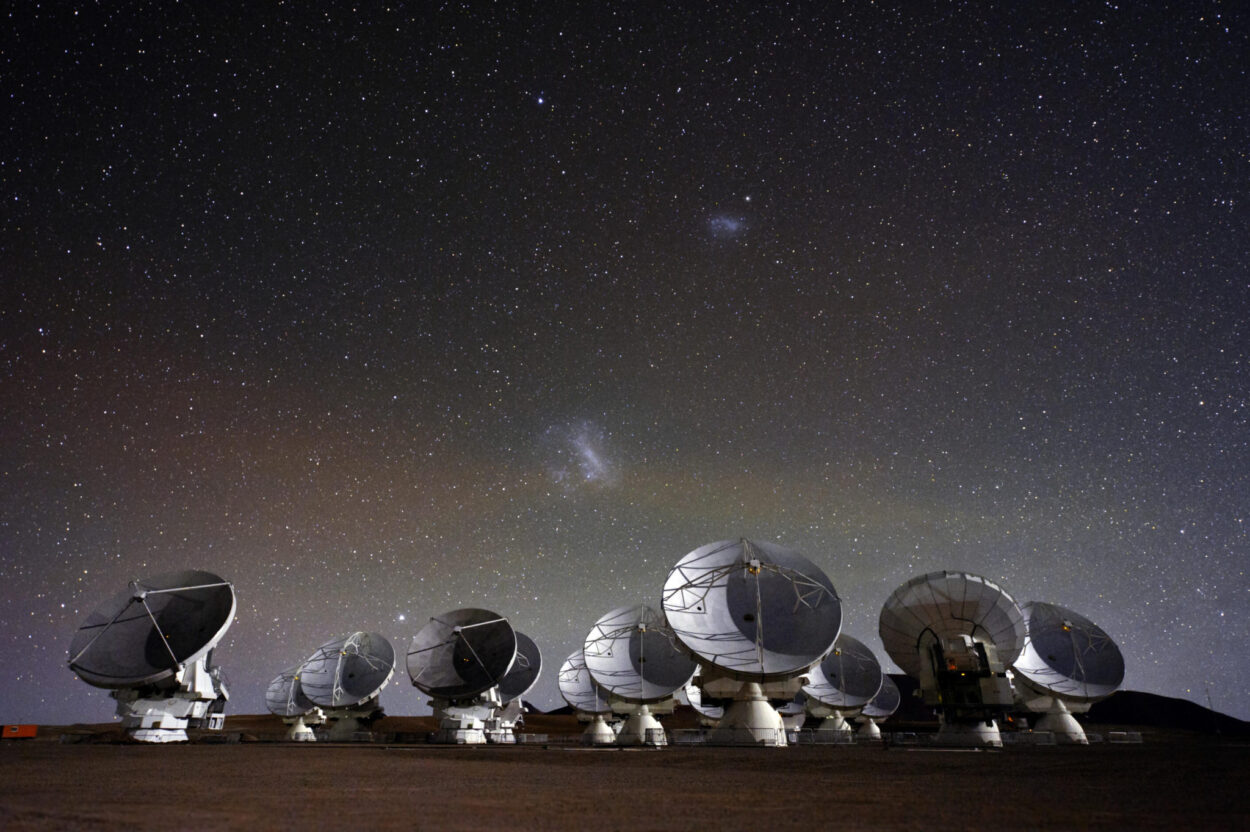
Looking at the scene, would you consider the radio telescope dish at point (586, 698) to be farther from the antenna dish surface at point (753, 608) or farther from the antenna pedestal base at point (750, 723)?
the antenna dish surface at point (753, 608)

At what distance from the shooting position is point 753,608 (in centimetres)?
2584

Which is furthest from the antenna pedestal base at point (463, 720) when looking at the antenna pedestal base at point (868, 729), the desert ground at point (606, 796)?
the antenna pedestal base at point (868, 729)

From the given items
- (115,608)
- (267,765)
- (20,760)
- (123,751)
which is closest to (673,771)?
(267,765)

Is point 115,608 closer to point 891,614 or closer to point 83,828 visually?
point 83,828

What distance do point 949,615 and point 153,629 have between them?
107 ft

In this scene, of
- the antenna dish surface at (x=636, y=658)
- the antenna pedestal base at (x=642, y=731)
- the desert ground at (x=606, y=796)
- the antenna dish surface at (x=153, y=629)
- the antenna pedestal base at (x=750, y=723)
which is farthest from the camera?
the antenna dish surface at (x=636, y=658)

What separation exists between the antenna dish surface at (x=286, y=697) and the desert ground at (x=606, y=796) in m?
26.0

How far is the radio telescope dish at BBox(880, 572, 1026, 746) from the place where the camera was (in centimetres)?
2870

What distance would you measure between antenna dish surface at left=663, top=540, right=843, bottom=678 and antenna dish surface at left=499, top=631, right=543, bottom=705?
55.3ft

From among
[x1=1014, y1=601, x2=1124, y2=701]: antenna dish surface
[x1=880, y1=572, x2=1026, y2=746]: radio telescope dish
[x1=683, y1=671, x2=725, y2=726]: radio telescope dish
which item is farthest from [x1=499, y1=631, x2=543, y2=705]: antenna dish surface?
[x1=1014, y1=601, x2=1124, y2=701]: antenna dish surface

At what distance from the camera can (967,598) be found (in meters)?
31.0

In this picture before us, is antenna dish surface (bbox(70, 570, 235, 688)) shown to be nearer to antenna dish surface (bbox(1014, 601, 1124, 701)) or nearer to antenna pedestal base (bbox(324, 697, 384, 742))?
antenna pedestal base (bbox(324, 697, 384, 742))

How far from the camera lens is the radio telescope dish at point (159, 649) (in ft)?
81.9

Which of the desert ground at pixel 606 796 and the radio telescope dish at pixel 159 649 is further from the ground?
the radio telescope dish at pixel 159 649
